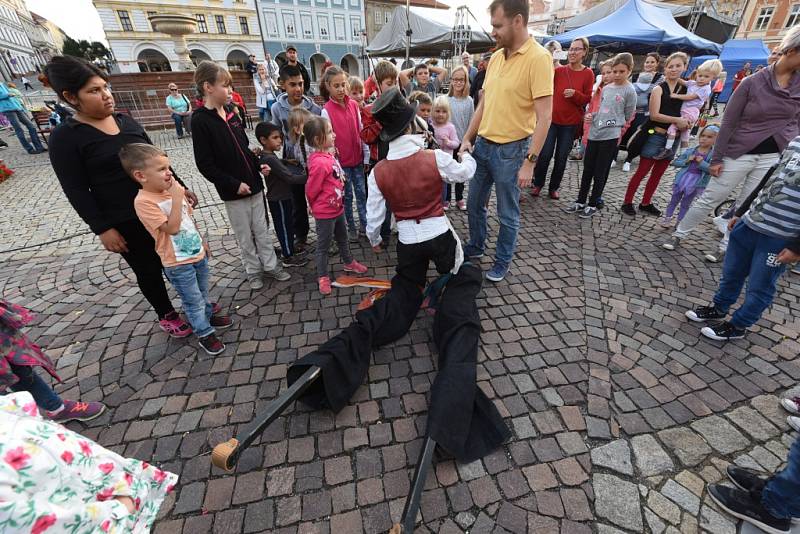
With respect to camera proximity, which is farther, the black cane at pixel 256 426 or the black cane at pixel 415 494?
the black cane at pixel 256 426

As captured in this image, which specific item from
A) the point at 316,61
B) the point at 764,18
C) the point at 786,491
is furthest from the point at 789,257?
the point at 764,18

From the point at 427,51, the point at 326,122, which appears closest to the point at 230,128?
the point at 326,122

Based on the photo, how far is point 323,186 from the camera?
3676 mm

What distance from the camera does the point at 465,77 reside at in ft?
17.3

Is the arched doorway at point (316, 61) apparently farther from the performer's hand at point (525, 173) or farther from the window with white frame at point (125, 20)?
the performer's hand at point (525, 173)

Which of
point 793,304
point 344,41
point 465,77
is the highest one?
point 344,41

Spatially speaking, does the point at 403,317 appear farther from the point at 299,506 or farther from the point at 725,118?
the point at 725,118

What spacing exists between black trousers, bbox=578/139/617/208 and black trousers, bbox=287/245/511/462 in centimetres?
357

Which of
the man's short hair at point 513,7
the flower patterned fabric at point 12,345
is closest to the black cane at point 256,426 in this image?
the flower patterned fabric at point 12,345

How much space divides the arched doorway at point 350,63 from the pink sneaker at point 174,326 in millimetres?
47880

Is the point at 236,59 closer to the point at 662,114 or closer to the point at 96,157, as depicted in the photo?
the point at 662,114

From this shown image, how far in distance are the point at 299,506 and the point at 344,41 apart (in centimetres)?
5009

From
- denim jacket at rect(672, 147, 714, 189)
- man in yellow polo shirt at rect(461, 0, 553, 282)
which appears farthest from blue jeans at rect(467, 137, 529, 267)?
denim jacket at rect(672, 147, 714, 189)

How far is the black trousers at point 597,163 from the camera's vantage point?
5.36 meters
